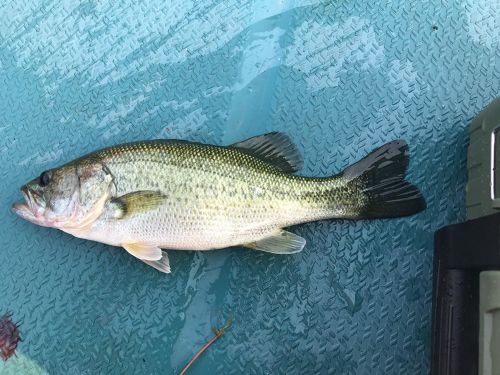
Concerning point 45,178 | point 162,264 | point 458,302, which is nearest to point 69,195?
point 45,178

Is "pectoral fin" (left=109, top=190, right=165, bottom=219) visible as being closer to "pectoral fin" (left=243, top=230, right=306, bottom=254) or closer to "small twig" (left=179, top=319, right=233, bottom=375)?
"pectoral fin" (left=243, top=230, right=306, bottom=254)

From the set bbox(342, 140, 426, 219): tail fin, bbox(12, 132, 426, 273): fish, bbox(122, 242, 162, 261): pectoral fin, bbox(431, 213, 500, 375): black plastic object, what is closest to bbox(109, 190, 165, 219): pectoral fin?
bbox(12, 132, 426, 273): fish

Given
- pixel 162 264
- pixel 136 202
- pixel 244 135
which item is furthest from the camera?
pixel 244 135

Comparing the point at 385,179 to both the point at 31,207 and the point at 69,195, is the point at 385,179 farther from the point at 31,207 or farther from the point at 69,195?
the point at 31,207

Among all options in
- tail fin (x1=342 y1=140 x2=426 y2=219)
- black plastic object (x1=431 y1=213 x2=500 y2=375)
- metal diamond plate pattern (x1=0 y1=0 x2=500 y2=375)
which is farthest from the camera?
metal diamond plate pattern (x1=0 y1=0 x2=500 y2=375)

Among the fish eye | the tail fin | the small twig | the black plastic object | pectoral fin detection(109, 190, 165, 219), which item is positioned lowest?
the small twig

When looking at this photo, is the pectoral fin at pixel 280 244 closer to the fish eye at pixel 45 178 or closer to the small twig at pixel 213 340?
the small twig at pixel 213 340

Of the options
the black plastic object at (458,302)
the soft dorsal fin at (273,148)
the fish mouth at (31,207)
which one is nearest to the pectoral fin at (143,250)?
the fish mouth at (31,207)
